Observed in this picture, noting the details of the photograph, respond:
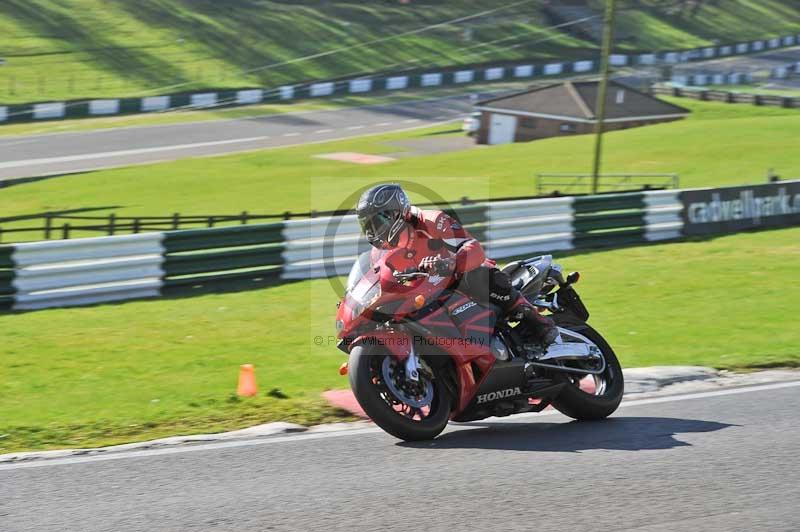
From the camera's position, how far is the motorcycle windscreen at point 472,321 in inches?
300

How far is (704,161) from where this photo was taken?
130ft

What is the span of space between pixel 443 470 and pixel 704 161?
3518 cm

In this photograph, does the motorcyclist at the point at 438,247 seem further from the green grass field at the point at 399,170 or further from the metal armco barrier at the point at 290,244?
the green grass field at the point at 399,170

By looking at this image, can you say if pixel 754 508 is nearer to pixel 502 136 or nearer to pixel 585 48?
pixel 502 136

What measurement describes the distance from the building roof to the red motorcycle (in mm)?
43584

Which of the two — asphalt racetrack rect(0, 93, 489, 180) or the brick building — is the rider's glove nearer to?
asphalt racetrack rect(0, 93, 489, 180)

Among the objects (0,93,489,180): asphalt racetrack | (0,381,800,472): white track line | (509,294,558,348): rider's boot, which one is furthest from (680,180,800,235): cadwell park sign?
(0,93,489,180): asphalt racetrack

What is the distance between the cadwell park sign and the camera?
67.1 ft

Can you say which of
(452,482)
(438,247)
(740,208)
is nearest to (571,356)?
(438,247)

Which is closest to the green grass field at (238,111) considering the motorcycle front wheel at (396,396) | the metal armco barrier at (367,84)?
the metal armco barrier at (367,84)

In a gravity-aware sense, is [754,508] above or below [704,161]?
below

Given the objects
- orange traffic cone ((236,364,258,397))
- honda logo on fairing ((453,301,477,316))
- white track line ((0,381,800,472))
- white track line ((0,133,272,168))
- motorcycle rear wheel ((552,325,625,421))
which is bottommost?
white track line ((0,381,800,472))

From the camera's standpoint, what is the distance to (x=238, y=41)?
6500cm

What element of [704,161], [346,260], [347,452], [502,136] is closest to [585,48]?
[502,136]
